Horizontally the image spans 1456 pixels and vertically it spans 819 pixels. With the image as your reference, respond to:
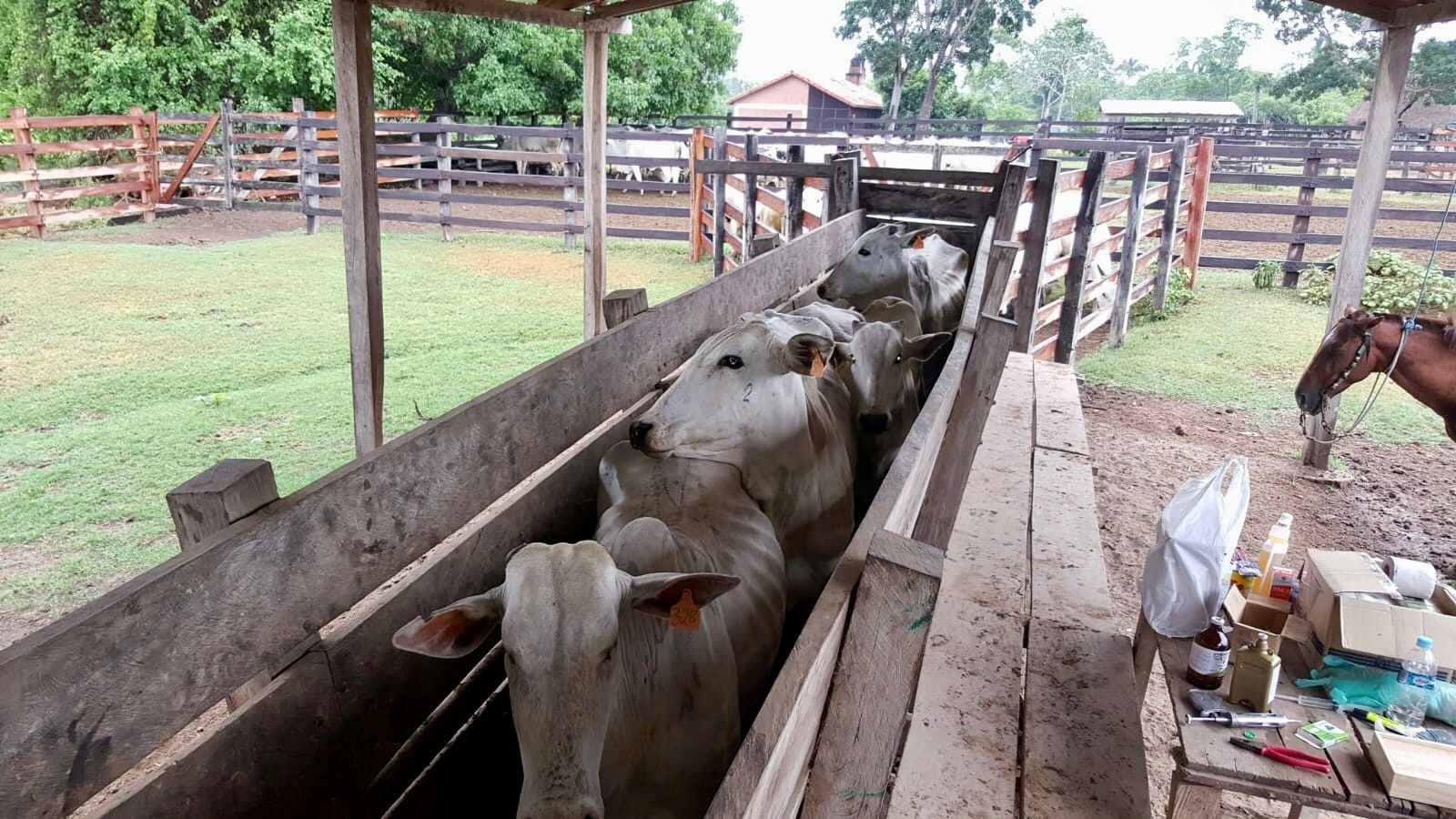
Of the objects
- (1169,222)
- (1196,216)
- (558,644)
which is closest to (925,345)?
(558,644)

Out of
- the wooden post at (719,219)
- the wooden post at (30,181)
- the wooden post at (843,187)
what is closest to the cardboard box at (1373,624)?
the wooden post at (843,187)

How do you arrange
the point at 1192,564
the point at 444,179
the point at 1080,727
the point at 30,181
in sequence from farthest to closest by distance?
the point at 444,179, the point at 30,181, the point at 1192,564, the point at 1080,727

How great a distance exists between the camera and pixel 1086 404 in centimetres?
809

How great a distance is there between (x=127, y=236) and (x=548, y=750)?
14.5m

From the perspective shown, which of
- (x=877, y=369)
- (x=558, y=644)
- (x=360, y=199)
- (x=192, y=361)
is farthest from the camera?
(x=192, y=361)

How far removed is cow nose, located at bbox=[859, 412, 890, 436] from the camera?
3639 mm

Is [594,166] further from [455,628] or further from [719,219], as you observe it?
[719,219]

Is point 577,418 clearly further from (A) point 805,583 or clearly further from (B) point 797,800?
(B) point 797,800

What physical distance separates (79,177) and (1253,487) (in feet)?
51.3

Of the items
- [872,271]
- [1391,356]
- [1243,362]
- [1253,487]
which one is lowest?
[1253,487]

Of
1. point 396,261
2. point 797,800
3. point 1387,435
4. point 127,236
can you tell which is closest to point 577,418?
point 797,800

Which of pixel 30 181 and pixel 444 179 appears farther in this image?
pixel 444 179

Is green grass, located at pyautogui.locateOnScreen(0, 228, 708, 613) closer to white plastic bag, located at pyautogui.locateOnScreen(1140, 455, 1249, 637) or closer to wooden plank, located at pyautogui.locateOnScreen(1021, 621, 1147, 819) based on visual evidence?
wooden plank, located at pyautogui.locateOnScreen(1021, 621, 1147, 819)

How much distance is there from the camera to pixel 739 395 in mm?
2789
